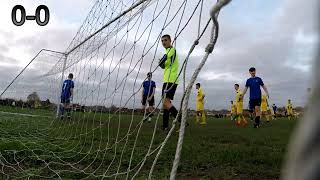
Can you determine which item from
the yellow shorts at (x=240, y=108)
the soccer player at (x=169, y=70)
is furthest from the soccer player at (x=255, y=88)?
the soccer player at (x=169, y=70)

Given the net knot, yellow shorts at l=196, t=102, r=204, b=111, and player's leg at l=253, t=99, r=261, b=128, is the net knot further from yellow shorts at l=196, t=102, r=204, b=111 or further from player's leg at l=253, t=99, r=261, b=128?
yellow shorts at l=196, t=102, r=204, b=111

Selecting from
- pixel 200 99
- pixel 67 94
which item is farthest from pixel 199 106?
pixel 67 94

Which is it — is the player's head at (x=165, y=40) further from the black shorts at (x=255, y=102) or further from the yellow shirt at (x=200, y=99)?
the yellow shirt at (x=200, y=99)

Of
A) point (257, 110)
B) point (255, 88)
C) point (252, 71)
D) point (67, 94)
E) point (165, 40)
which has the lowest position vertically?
point (257, 110)

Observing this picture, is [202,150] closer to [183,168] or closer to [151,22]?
[183,168]

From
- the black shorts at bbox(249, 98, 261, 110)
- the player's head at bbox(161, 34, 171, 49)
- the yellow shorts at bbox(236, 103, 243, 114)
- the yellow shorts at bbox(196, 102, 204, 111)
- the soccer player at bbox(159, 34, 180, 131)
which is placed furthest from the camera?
the yellow shorts at bbox(196, 102, 204, 111)

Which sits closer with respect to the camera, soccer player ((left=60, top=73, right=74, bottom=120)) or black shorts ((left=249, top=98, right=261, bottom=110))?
black shorts ((left=249, top=98, right=261, bottom=110))

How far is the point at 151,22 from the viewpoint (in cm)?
445

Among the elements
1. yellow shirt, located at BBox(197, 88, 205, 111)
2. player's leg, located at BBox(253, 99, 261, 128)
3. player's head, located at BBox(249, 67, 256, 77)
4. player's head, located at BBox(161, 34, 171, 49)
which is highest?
player's head, located at BBox(249, 67, 256, 77)

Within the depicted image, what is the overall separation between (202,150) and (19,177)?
103 inches

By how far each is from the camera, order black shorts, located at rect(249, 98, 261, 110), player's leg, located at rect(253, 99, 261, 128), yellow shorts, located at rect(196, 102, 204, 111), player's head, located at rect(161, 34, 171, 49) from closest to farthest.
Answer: player's head, located at rect(161, 34, 171, 49) → player's leg, located at rect(253, 99, 261, 128) → black shorts, located at rect(249, 98, 261, 110) → yellow shorts, located at rect(196, 102, 204, 111)

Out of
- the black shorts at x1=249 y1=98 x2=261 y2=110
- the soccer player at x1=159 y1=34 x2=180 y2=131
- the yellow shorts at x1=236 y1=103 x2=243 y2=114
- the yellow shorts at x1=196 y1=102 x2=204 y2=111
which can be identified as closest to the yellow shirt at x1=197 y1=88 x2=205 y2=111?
the yellow shorts at x1=196 y1=102 x2=204 y2=111

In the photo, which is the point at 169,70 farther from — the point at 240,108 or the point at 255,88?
the point at 240,108

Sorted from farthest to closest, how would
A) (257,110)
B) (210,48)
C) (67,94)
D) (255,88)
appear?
(67,94) → (255,88) → (257,110) → (210,48)
